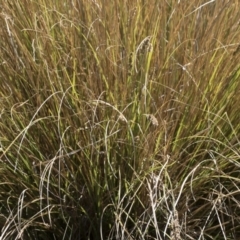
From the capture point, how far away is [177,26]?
6.77ft

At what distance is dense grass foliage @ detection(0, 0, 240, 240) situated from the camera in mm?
1907

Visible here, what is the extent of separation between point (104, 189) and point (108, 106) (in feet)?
0.73

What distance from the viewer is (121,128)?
1.93m

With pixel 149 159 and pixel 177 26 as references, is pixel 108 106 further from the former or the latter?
pixel 177 26

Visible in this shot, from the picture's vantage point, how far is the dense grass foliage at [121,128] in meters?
1.91

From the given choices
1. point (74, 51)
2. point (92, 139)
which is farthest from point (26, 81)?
point (92, 139)

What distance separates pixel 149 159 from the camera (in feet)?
6.21

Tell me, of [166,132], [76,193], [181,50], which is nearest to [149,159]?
[166,132]

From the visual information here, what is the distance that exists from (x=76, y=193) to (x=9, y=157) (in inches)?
8.5

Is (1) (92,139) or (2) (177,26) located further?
(2) (177,26)

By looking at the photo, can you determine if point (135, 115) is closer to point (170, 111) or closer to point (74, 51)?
point (170, 111)

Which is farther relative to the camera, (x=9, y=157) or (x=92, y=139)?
(x=9, y=157)

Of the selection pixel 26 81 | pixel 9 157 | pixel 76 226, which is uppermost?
pixel 26 81

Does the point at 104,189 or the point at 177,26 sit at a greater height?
the point at 177,26
